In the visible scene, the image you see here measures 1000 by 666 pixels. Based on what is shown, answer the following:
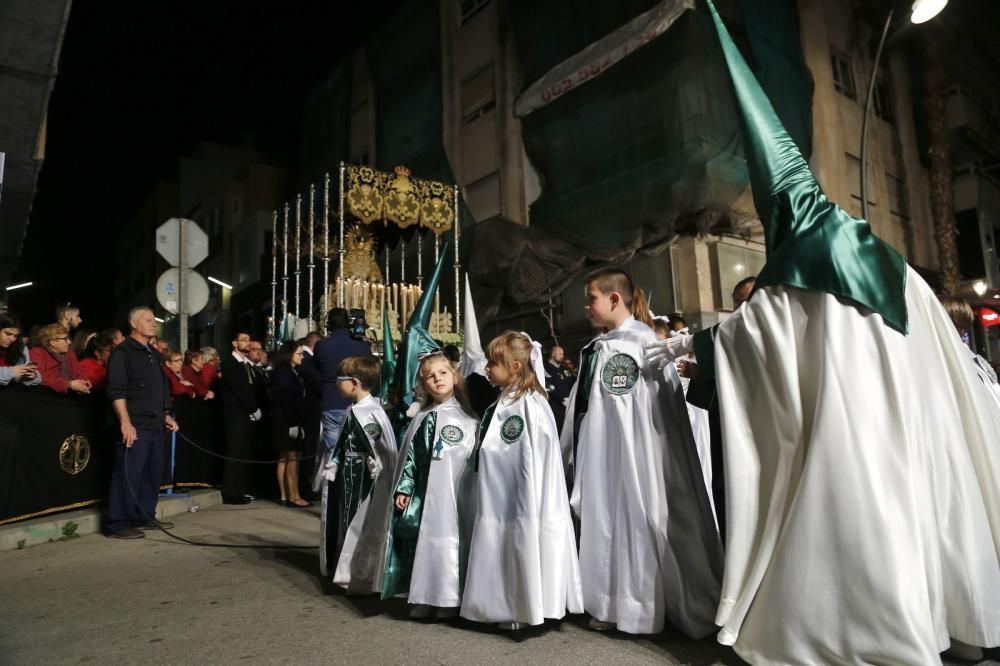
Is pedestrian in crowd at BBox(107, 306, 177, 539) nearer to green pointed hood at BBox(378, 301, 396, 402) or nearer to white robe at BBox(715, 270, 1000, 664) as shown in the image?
green pointed hood at BBox(378, 301, 396, 402)

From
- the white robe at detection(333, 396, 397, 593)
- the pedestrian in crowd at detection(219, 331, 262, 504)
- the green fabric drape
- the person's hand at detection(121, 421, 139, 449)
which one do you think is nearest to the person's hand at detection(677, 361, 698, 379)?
the green fabric drape

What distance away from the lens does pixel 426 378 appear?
13.1ft

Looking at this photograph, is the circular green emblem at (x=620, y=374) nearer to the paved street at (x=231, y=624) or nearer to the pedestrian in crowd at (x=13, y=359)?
the paved street at (x=231, y=624)

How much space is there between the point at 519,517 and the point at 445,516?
0.52 metres

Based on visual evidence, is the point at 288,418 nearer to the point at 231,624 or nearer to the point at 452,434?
the point at 231,624

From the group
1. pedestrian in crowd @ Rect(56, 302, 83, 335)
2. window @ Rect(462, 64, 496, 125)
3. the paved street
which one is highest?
window @ Rect(462, 64, 496, 125)

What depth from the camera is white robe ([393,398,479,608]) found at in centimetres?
353

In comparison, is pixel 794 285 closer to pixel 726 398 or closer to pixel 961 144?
pixel 726 398

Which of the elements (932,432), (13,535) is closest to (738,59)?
(932,432)

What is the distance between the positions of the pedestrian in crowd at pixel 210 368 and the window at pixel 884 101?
686 inches

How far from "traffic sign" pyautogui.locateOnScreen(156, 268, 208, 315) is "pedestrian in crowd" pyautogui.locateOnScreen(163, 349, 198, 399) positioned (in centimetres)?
87

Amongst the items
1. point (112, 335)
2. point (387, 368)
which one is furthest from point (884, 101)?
point (112, 335)

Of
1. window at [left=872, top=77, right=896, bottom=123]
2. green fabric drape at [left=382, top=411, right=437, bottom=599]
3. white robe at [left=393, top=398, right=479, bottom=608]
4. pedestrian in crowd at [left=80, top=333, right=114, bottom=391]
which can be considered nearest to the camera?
white robe at [left=393, top=398, right=479, bottom=608]

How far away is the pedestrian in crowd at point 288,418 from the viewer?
8.36 meters
